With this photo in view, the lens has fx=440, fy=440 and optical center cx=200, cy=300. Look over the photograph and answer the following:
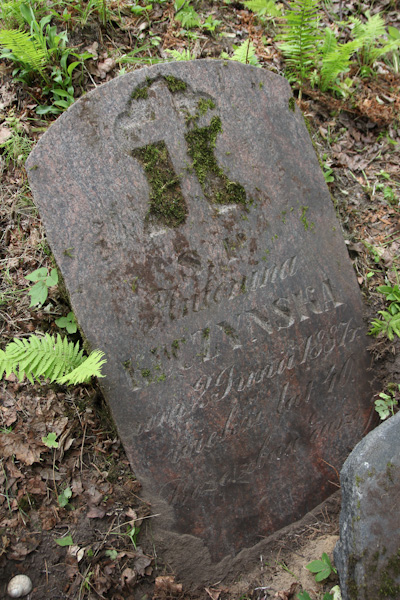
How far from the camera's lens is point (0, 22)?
3605 millimetres

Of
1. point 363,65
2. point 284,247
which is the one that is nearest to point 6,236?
point 284,247

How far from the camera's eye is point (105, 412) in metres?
2.94

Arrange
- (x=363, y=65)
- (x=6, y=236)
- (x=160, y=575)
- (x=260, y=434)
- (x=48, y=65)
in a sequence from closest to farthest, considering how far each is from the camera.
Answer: (x=160, y=575), (x=260, y=434), (x=6, y=236), (x=48, y=65), (x=363, y=65)

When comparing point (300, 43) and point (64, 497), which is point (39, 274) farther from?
point (300, 43)

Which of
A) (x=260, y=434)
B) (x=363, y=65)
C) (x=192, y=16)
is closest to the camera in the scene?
(x=260, y=434)

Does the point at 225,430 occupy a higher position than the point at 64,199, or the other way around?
the point at 64,199

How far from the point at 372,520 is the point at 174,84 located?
2.71 meters

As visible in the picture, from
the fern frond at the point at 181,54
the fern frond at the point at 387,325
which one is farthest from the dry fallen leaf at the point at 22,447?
the fern frond at the point at 181,54

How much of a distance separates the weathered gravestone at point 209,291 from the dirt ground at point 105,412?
0.63 feet

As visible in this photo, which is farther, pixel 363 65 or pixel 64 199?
pixel 363 65

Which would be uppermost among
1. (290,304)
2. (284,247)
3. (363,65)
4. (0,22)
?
(0,22)

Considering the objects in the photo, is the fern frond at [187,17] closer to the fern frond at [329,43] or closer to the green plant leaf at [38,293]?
the fern frond at [329,43]

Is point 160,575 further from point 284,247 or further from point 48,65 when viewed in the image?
point 48,65

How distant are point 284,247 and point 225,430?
48.6 inches
